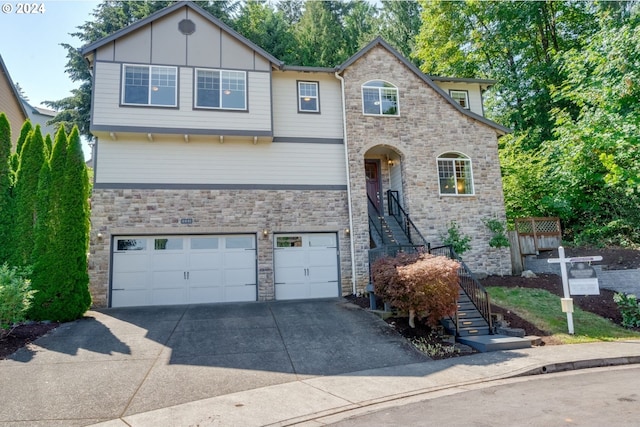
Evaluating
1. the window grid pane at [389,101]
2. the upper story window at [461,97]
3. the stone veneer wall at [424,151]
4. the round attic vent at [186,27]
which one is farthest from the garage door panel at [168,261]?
the upper story window at [461,97]

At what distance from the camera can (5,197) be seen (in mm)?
9875

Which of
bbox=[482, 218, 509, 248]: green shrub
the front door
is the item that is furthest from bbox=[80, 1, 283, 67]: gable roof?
bbox=[482, 218, 509, 248]: green shrub

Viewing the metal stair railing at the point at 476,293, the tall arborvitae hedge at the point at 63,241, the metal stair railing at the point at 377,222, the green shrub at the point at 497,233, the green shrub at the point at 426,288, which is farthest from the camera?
the green shrub at the point at 497,233

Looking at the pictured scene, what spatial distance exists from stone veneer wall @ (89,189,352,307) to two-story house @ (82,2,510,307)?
0.14 feet

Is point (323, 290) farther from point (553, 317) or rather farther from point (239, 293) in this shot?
point (553, 317)

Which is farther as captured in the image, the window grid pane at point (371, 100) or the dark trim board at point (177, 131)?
the window grid pane at point (371, 100)

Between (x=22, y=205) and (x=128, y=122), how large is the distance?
3723mm

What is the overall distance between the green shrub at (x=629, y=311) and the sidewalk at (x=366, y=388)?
5.41 ft

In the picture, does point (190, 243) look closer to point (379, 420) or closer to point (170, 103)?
point (170, 103)

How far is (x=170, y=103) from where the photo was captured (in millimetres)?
12328

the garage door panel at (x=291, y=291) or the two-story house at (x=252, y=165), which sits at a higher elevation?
the two-story house at (x=252, y=165)

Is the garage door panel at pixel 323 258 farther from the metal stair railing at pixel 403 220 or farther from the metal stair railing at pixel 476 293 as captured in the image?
the metal stair railing at pixel 476 293

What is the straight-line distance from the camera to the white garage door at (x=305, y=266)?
503 inches

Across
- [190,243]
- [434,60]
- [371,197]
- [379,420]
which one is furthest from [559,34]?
[379,420]
